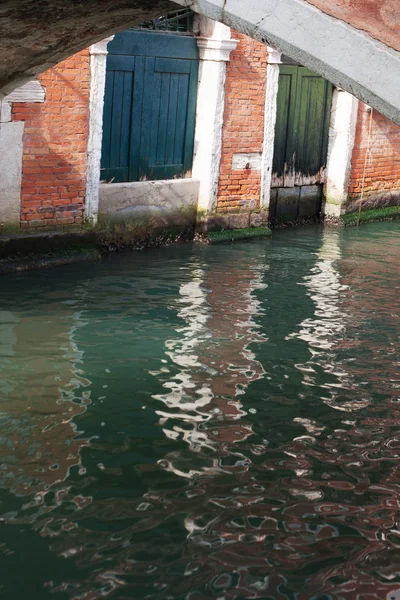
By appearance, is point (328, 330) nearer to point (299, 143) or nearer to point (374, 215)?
point (299, 143)

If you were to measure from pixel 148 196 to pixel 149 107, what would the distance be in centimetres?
94

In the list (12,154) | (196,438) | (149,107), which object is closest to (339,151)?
(149,107)

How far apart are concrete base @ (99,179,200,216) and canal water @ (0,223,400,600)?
130 centimetres

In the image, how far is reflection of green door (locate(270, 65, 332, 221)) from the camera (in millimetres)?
12672

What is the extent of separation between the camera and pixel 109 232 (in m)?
10.3

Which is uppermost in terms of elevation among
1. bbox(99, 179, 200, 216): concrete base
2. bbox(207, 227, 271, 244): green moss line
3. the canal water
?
bbox(99, 179, 200, 216): concrete base

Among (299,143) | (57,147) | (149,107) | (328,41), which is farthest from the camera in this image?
(299,143)

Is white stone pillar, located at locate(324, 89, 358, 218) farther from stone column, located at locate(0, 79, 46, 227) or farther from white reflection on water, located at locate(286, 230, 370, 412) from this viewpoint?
stone column, located at locate(0, 79, 46, 227)

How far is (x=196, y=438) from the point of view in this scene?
5.31m

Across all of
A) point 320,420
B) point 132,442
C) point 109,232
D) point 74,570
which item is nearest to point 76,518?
point 74,570

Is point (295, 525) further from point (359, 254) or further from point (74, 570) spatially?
point (359, 254)

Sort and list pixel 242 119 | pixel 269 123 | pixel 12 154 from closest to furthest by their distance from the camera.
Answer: pixel 12 154, pixel 242 119, pixel 269 123

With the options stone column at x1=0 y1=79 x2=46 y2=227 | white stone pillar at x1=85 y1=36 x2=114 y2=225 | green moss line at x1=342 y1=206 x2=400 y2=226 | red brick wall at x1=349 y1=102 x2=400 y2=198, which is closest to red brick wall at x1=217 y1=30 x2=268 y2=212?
white stone pillar at x1=85 y1=36 x2=114 y2=225

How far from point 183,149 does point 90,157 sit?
1.72 m
